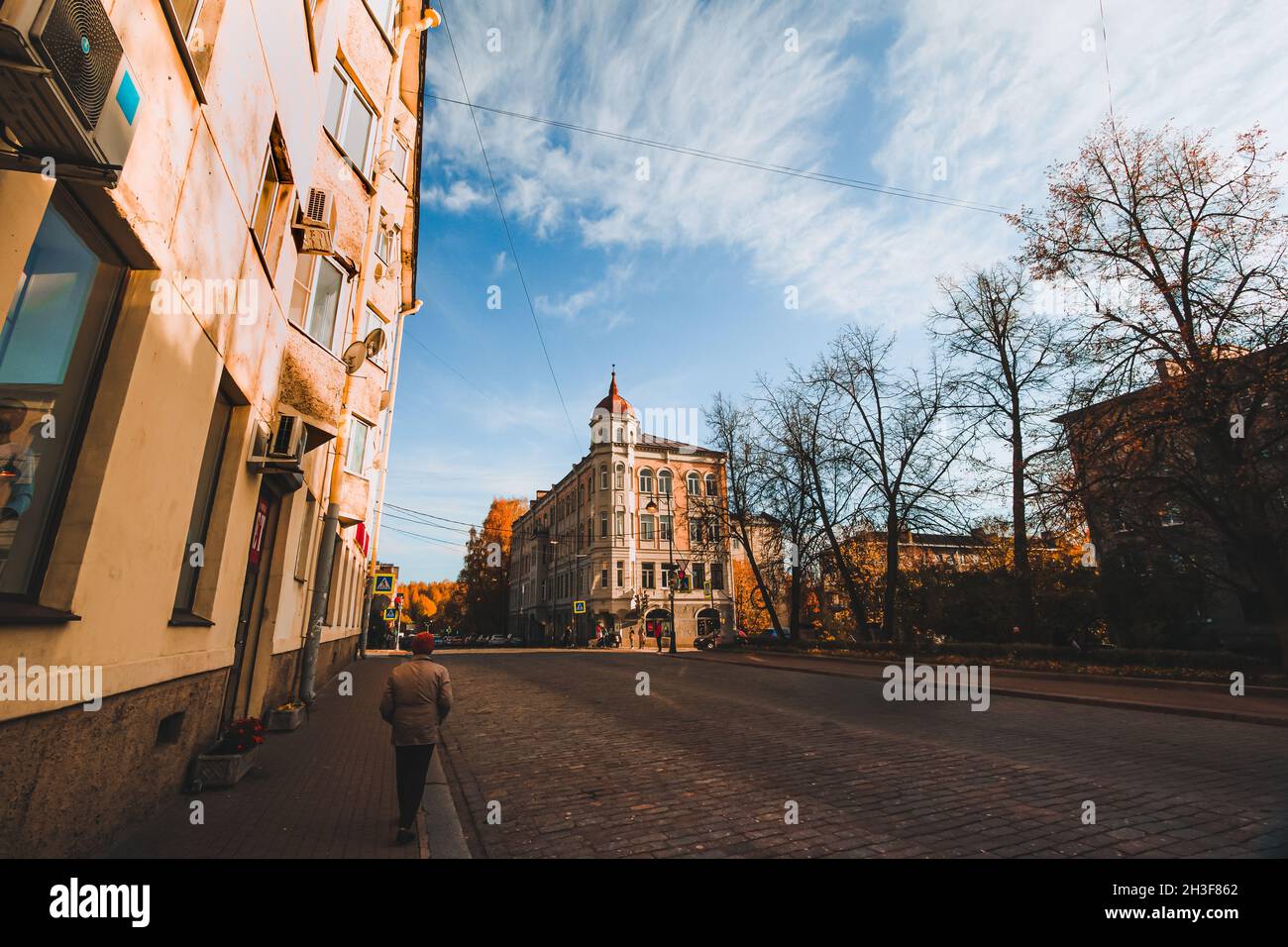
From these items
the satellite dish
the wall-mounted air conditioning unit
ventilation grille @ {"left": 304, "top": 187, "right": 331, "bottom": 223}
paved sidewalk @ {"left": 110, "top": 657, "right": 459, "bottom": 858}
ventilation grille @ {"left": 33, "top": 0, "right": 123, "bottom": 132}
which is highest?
ventilation grille @ {"left": 304, "top": 187, "right": 331, "bottom": 223}

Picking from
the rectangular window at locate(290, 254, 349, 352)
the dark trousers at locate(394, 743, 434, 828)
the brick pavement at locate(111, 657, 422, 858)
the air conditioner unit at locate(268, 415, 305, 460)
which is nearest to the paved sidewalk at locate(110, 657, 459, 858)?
the brick pavement at locate(111, 657, 422, 858)

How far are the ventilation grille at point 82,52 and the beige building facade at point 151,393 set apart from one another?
0.03 meters

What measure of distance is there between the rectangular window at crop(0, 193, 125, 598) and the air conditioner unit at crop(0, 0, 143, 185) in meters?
0.59

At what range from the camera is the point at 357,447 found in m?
16.6

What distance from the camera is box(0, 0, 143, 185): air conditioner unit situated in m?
2.58

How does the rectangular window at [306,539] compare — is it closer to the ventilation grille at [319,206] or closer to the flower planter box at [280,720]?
the flower planter box at [280,720]

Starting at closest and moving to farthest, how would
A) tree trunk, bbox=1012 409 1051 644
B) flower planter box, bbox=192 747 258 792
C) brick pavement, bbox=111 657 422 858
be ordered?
1. brick pavement, bbox=111 657 422 858
2. flower planter box, bbox=192 747 258 792
3. tree trunk, bbox=1012 409 1051 644

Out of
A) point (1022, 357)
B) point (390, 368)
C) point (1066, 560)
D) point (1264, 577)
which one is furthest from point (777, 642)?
point (390, 368)

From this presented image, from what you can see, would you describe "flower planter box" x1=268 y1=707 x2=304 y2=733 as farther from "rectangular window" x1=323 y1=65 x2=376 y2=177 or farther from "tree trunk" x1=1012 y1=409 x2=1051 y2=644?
"tree trunk" x1=1012 y1=409 x2=1051 y2=644

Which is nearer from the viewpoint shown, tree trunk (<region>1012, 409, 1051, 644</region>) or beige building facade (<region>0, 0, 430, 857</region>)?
beige building facade (<region>0, 0, 430, 857</region>)

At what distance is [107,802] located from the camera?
4281mm

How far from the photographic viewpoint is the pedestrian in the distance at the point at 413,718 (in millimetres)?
4844

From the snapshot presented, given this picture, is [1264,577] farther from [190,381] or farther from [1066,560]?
[190,381]
